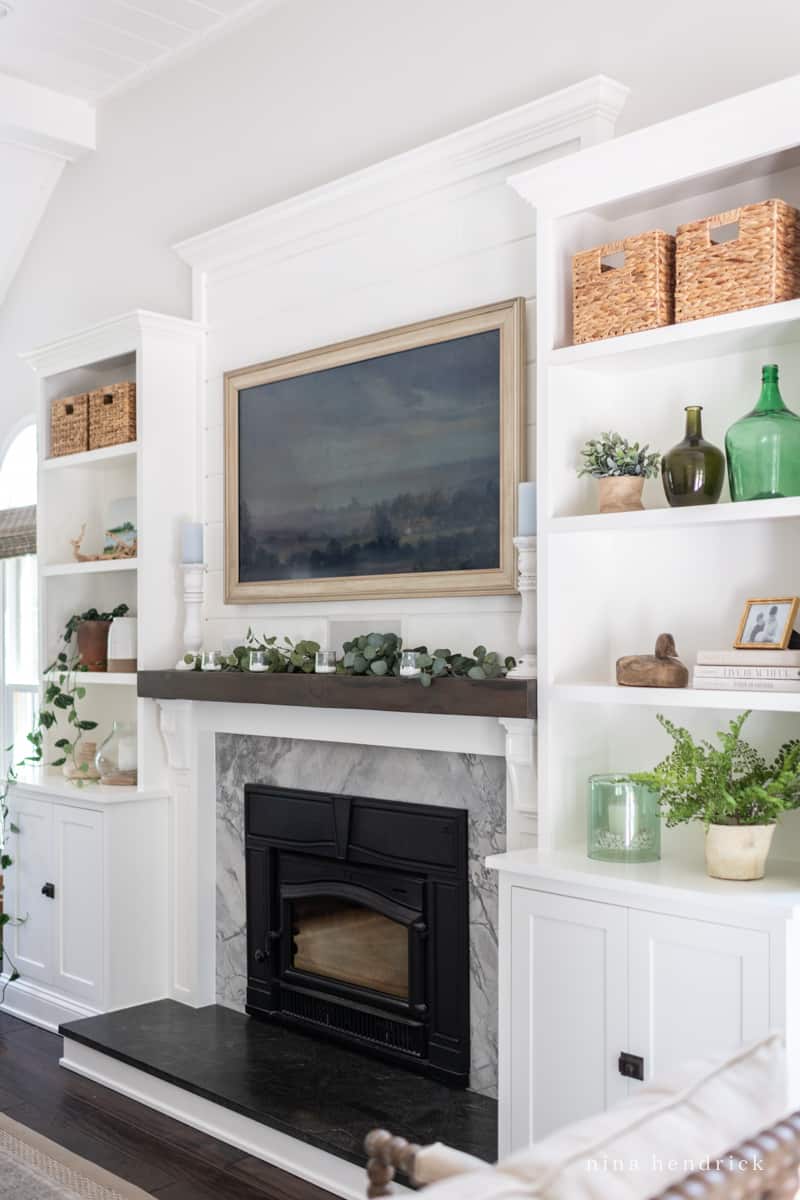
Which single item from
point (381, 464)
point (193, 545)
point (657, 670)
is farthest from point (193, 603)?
point (657, 670)

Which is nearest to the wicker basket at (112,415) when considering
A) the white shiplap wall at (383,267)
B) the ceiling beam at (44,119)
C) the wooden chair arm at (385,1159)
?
the white shiplap wall at (383,267)

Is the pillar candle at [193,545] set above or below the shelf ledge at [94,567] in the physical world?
above

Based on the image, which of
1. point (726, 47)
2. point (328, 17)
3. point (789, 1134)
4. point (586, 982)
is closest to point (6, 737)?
point (328, 17)

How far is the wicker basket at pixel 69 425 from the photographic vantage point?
4.46m

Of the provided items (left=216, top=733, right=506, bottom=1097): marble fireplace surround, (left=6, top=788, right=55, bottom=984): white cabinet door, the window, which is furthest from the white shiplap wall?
the window

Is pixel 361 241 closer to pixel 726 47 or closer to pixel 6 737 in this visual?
pixel 726 47

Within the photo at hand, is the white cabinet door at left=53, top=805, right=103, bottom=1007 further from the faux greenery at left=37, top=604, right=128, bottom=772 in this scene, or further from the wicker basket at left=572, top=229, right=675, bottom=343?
the wicker basket at left=572, top=229, right=675, bottom=343

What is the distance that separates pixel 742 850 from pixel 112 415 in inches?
113

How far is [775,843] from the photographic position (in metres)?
2.63

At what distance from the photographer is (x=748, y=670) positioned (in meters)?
2.42

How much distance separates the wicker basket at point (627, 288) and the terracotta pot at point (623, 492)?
1.07ft

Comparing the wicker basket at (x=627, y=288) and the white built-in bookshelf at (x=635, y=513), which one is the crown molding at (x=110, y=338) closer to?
the white built-in bookshelf at (x=635, y=513)

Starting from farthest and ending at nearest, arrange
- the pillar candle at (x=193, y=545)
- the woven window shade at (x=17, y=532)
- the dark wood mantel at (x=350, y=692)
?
1. the woven window shade at (x=17, y=532)
2. the pillar candle at (x=193, y=545)
3. the dark wood mantel at (x=350, y=692)

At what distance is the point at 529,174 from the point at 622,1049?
1.93 m
